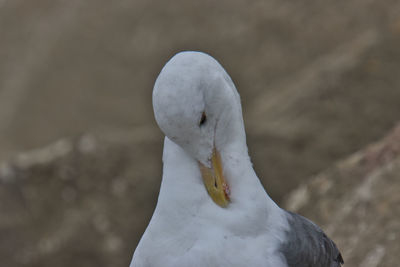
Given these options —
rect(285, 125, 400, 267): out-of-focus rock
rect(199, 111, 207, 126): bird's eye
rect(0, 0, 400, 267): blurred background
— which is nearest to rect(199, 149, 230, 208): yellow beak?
rect(199, 111, 207, 126): bird's eye

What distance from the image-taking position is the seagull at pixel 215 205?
3452mm

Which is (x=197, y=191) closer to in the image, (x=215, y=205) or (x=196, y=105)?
(x=215, y=205)

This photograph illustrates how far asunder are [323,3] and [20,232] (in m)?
4.46

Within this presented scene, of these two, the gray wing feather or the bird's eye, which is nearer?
the bird's eye

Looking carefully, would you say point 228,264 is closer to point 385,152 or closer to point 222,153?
point 222,153

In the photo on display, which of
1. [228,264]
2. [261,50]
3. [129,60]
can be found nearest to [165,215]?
[228,264]

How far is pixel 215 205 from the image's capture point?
3.63 m

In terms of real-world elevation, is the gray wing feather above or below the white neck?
below

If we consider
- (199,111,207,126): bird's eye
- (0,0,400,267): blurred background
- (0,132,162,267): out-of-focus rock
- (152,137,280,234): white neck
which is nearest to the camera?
(199,111,207,126): bird's eye

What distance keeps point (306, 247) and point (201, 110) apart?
1069 mm

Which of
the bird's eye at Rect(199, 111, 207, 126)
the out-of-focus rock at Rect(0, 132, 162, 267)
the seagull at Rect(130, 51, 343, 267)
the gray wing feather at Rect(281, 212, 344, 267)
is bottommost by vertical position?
the out-of-focus rock at Rect(0, 132, 162, 267)

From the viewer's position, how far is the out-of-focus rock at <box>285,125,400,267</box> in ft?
17.0

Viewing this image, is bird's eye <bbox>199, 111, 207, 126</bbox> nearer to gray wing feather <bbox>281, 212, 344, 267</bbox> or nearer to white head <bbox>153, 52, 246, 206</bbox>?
white head <bbox>153, 52, 246, 206</bbox>

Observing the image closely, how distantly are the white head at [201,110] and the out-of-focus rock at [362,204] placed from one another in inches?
75.7
